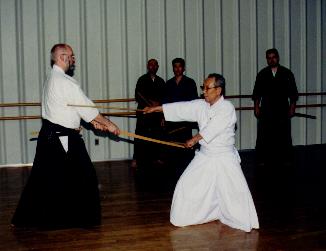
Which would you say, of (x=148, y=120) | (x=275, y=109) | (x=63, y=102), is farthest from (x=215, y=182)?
(x=275, y=109)

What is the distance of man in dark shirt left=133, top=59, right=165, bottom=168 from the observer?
19.7ft

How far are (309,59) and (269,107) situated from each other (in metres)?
1.67

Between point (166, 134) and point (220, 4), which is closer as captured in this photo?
point (166, 134)

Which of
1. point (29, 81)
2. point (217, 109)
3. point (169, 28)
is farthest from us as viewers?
point (169, 28)

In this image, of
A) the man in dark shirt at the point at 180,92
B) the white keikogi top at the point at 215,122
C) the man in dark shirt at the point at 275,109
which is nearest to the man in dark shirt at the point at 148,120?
the man in dark shirt at the point at 180,92

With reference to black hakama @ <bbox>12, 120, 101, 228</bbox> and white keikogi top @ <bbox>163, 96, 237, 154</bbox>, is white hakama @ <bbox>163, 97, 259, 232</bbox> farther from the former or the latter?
black hakama @ <bbox>12, 120, 101, 228</bbox>

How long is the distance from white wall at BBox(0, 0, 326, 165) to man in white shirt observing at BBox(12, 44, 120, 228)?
3.04 m

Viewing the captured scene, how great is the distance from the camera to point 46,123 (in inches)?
136

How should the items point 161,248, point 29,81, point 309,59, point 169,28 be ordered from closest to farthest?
point 161,248 < point 29,81 < point 169,28 < point 309,59

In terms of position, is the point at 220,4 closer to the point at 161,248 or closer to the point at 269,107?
the point at 269,107

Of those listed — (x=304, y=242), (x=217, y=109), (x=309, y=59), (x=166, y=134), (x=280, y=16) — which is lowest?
(x=304, y=242)

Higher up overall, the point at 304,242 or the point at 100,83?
the point at 100,83

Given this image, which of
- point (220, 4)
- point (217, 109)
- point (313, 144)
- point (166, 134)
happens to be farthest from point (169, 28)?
point (217, 109)

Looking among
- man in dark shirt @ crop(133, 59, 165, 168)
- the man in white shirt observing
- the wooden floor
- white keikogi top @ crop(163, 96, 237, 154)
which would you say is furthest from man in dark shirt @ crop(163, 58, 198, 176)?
the man in white shirt observing
